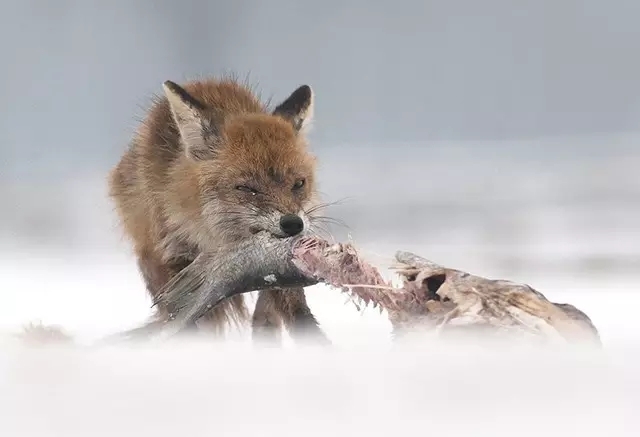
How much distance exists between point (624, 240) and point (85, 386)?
1314 millimetres

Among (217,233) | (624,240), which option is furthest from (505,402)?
(624,240)

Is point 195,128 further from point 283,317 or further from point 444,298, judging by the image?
point 444,298

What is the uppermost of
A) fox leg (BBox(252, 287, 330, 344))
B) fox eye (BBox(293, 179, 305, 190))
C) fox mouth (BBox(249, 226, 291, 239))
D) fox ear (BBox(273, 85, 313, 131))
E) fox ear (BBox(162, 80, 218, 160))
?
fox ear (BBox(273, 85, 313, 131))

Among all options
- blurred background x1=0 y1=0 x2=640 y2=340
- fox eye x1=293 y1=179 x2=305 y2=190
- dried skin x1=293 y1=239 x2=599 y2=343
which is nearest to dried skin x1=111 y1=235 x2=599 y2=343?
dried skin x1=293 y1=239 x2=599 y2=343

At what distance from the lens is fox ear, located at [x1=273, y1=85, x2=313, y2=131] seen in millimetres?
1268

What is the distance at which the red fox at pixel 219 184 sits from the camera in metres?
1.15

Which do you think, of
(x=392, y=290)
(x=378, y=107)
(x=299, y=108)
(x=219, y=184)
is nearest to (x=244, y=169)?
(x=219, y=184)

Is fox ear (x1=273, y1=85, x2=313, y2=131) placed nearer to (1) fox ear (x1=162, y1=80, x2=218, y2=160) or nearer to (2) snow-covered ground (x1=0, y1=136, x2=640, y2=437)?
(1) fox ear (x1=162, y1=80, x2=218, y2=160)

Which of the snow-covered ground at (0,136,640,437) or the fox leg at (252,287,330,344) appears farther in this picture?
the fox leg at (252,287,330,344)

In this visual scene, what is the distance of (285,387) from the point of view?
0.94 m

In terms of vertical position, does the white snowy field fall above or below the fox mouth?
below

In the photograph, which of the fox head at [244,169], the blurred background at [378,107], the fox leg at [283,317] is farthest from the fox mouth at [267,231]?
the blurred background at [378,107]

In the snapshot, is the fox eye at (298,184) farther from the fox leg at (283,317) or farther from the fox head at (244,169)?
the fox leg at (283,317)

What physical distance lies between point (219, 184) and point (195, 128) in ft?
0.34
